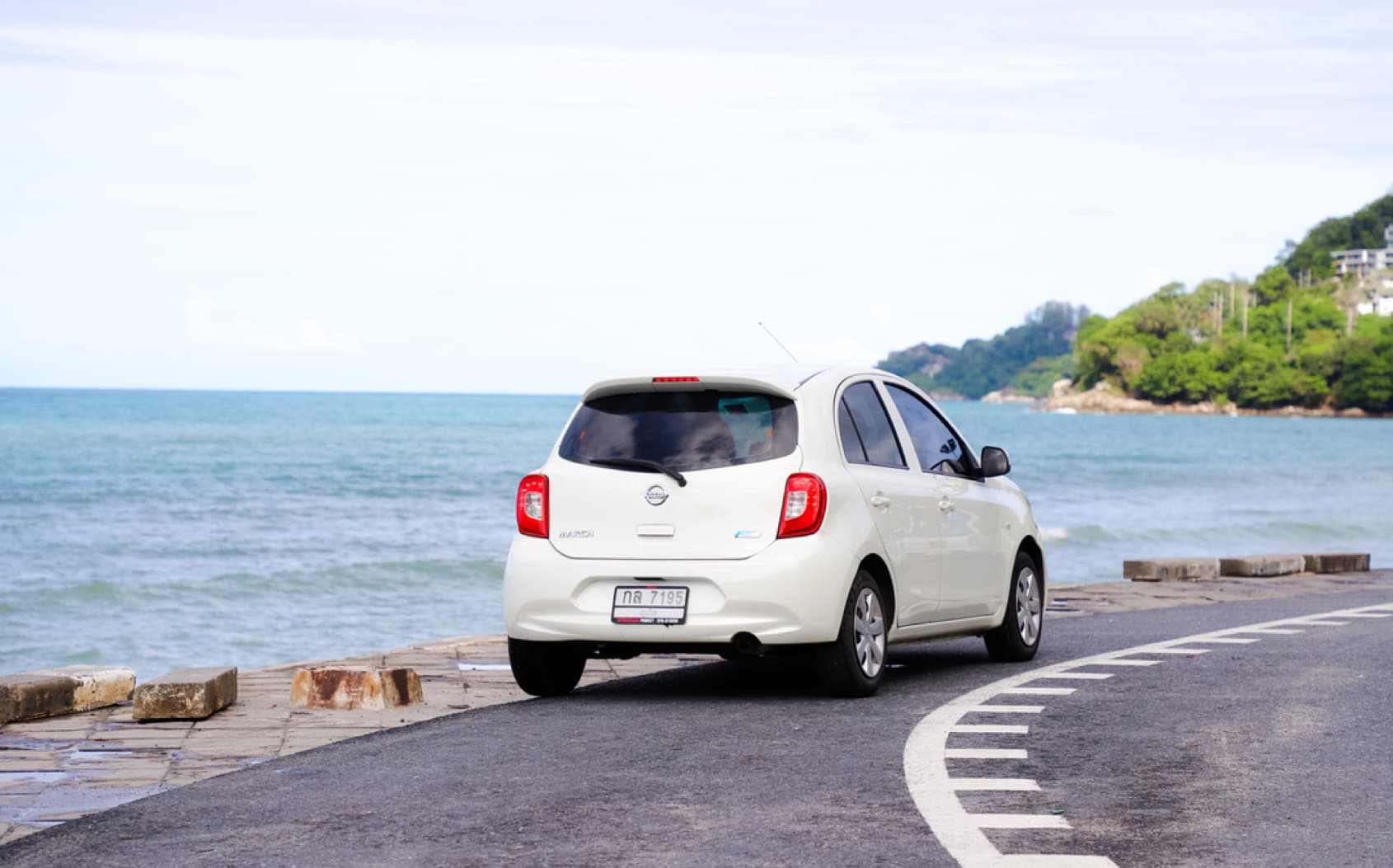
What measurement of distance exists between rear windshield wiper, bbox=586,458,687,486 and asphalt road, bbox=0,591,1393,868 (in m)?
1.20

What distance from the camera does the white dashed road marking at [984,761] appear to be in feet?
18.1

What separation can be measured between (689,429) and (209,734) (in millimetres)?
2843

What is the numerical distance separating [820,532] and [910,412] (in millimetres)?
2063

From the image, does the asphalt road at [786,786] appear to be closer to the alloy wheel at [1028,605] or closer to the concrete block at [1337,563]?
the alloy wheel at [1028,605]

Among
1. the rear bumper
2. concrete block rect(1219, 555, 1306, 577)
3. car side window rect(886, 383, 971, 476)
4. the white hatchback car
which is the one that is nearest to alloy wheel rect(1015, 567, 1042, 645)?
car side window rect(886, 383, 971, 476)

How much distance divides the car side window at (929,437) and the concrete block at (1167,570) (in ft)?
29.2

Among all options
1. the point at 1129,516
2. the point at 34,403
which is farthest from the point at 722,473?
the point at 34,403

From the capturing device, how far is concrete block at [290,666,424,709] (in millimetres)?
9406

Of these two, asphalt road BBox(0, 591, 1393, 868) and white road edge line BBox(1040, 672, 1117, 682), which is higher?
asphalt road BBox(0, 591, 1393, 868)

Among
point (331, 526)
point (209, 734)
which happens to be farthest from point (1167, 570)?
point (331, 526)

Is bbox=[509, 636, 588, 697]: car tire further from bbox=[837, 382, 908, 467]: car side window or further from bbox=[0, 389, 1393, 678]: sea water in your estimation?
bbox=[0, 389, 1393, 678]: sea water

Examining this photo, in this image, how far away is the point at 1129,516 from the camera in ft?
168

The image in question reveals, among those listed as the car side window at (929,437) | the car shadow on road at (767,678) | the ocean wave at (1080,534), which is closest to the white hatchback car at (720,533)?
the car shadow on road at (767,678)

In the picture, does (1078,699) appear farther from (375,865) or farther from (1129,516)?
(1129,516)
